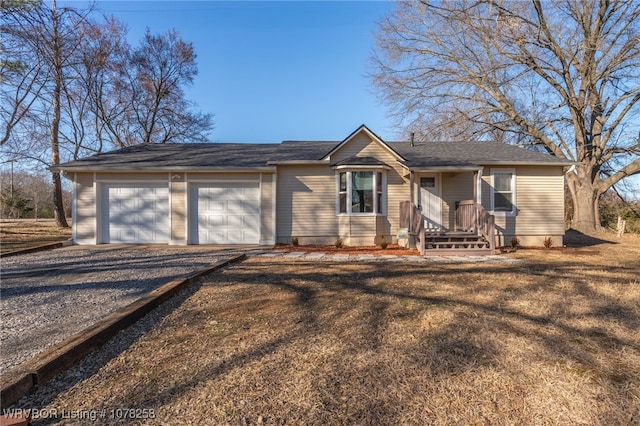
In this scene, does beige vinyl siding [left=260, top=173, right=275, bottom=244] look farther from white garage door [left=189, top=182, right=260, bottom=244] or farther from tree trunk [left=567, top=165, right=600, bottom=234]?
tree trunk [left=567, top=165, right=600, bottom=234]

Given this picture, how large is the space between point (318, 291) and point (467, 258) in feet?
17.1

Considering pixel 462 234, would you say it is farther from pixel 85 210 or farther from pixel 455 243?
pixel 85 210

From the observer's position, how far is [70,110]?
64.3ft

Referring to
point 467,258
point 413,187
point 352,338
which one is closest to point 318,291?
point 352,338

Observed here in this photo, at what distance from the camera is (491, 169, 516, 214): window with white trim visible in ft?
35.3

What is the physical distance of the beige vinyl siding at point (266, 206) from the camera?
409 inches

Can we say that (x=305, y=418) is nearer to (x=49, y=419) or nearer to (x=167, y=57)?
(x=49, y=419)

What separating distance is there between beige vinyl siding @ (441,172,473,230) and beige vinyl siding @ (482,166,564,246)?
19.6 inches

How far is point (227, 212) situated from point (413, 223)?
19.7ft

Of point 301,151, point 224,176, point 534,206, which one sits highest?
point 301,151

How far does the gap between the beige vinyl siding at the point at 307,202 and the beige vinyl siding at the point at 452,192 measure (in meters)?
3.86

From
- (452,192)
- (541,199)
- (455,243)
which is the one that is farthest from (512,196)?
(455,243)

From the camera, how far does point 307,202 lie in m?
10.6

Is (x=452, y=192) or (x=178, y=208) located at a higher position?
(x=452, y=192)
